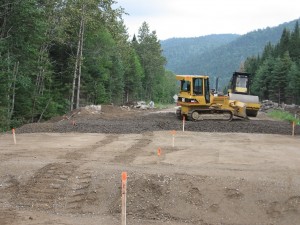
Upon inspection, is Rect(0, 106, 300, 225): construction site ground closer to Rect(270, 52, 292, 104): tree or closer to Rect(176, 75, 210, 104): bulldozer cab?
Rect(176, 75, 210, 104): bulldozer cab

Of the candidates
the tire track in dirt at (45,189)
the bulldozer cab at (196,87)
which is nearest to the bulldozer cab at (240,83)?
the bulldozer cab at (196,87)

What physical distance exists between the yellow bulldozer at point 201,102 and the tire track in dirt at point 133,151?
7.10 metres

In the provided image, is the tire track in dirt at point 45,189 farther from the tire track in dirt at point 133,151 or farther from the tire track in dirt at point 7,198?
the tire track in dirt at point 133,151

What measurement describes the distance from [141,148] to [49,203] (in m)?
7.10

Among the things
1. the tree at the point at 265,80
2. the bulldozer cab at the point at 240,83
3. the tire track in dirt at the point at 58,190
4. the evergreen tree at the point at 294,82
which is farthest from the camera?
the tree at the point at 265,80

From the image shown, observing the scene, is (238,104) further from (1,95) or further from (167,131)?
(1,95)

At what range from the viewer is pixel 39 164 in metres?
12.6

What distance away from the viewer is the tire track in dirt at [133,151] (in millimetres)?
14154

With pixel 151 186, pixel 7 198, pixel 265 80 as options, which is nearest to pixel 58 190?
pixel 7 198

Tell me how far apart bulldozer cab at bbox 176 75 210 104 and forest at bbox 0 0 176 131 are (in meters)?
11.1

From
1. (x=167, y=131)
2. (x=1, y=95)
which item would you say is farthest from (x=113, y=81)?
(x=167, y=131)

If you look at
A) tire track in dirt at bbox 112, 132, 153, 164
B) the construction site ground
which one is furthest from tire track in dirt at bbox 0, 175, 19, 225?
tire track in dirt at bbox 112, 132, 153, 164

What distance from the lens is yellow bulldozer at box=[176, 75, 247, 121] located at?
89.3ft

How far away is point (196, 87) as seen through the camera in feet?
90.2
